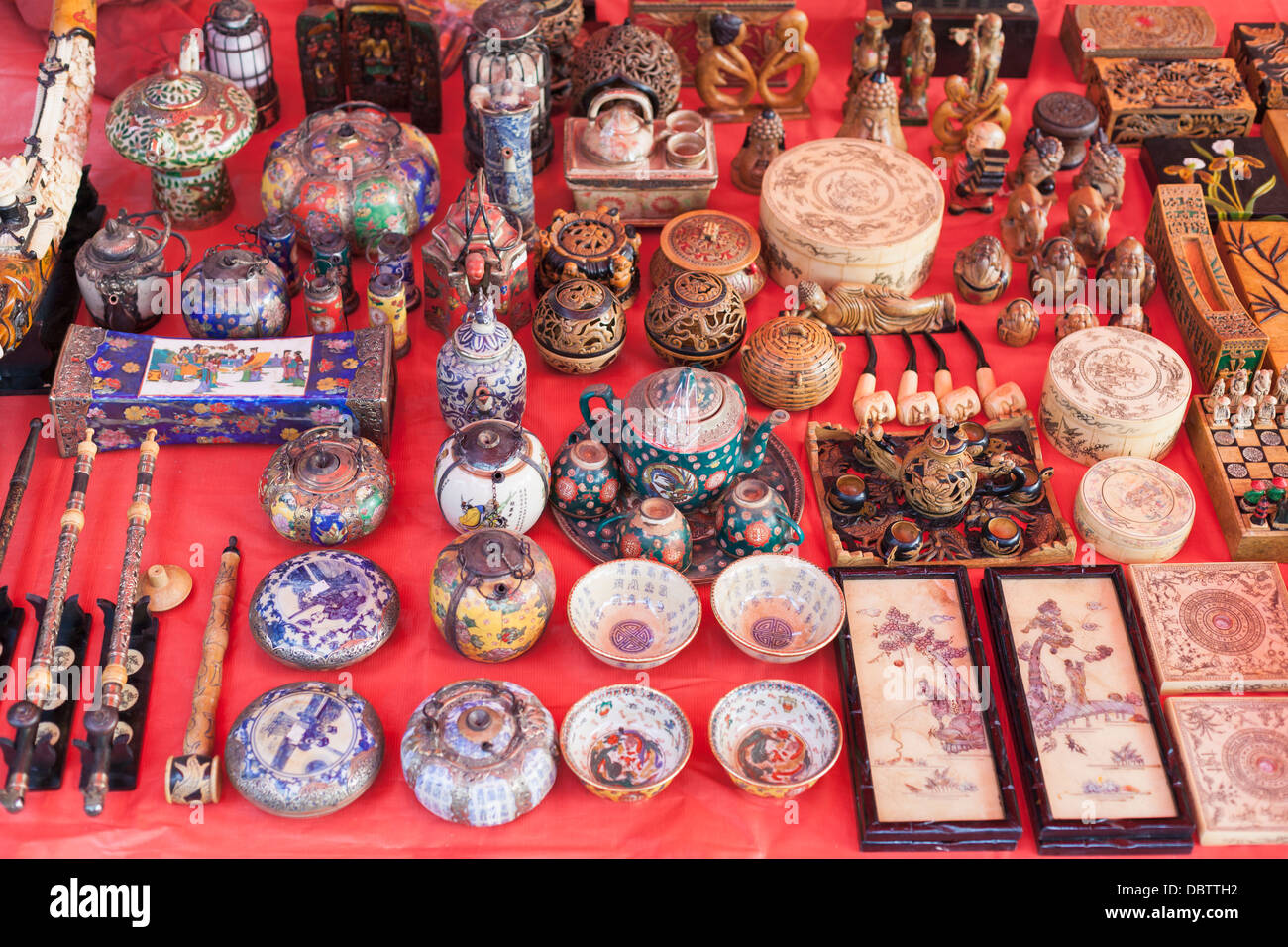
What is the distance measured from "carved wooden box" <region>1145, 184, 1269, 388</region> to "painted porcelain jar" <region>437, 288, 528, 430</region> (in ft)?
7.34

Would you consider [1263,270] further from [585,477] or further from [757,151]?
[585,477]

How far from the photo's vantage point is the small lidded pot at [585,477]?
400 centimetres

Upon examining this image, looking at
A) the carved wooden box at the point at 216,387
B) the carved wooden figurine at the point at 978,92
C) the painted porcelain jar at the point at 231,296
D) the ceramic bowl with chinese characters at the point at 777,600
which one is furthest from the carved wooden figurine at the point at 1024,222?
the painted porcelain jar at the point at 231,296

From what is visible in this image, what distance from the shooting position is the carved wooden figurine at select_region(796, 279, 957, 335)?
15.3 ft

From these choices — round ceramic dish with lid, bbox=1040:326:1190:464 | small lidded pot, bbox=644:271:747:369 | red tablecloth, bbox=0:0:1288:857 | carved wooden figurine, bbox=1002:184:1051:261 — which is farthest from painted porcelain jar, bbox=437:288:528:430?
carved wooden figurine, bbox=1002:184:1051:261

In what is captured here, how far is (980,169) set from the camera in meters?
5.13

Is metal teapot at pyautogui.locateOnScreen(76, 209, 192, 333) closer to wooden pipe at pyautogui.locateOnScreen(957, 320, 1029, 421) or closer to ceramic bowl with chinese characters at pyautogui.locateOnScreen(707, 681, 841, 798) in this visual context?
ceramic bowl with chinese characters at pyautogui.locateOnScreen(707, 681, 841, 798)

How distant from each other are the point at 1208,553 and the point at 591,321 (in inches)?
78.6

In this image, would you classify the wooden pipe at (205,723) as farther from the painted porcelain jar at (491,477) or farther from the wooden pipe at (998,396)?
the wooden pipe at (998,396)

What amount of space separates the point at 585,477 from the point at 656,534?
29 centimetres

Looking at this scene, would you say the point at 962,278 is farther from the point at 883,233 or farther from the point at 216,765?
the point at 216,765

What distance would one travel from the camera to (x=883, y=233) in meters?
4.61

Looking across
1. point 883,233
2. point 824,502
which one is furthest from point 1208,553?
point 883,233

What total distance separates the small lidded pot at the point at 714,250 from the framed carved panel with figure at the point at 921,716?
1.20 m
